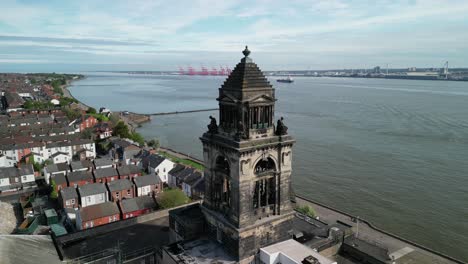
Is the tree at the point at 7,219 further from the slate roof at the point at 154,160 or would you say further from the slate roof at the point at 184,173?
the slate roof at the point at 184,173

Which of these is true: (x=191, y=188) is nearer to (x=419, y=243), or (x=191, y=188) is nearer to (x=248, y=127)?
(x=419, y=243)

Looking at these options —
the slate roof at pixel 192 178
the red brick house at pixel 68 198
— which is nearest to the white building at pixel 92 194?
the red brick house at pixel 68 198

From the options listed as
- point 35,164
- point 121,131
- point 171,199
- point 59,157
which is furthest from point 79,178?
point 121,131

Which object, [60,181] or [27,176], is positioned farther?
[27,176]

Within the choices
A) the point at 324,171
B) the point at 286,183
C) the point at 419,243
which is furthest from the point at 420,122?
the point at 286,183

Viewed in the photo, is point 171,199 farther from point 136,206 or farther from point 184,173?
point 184,173

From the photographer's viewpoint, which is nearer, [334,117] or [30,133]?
[30,133]

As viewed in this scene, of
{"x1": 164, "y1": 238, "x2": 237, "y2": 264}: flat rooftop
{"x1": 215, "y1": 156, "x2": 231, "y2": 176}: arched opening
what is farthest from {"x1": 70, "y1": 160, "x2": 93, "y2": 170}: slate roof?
{"x1": 215, "y1": 156, "x2": 231, "y2": 176}: arched opening
